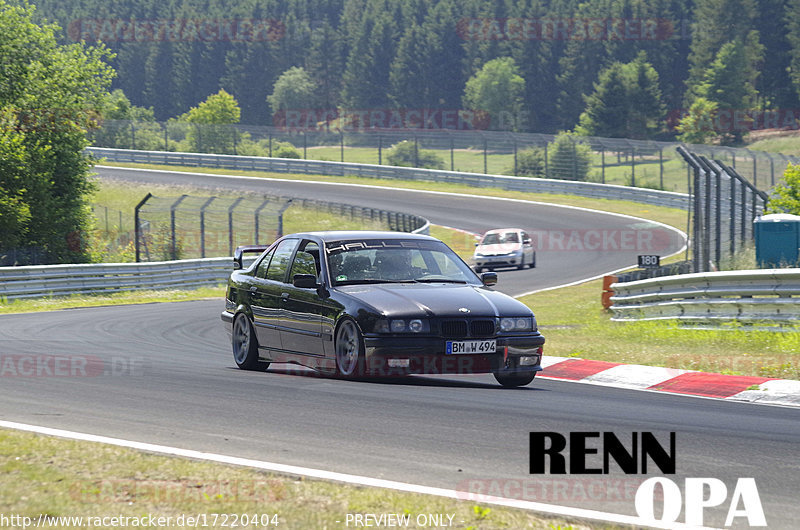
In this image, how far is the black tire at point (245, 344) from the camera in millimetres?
11539

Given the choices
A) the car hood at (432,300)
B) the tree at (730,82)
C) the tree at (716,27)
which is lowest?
the car hood at (432,300)

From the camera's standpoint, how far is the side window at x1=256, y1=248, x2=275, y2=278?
11797 millimetres

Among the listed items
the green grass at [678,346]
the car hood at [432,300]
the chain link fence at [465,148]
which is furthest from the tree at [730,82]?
the car hood at [432,300]

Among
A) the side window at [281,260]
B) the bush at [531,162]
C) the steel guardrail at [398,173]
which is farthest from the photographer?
the bush at [531,162]

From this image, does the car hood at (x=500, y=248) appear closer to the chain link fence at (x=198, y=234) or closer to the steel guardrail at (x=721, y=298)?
the chain link fence at (x=198, y=234)

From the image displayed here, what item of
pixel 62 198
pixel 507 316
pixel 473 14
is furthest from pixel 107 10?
pixel 507 316

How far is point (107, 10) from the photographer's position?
154 metres

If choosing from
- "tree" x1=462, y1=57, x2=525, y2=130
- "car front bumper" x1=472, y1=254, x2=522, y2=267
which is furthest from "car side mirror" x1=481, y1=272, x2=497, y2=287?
"tree" x1=462, y1=57, x2=525, y2=130

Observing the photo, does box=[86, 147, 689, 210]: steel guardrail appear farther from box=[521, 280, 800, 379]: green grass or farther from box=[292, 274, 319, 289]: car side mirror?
box=[292, 274, 319, 289]: car side mirror

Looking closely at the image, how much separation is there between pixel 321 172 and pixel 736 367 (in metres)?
56.8

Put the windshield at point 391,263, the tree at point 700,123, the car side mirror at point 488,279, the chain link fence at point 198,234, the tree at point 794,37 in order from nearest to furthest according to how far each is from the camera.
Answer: the windshield at point 391,263
the car side mirror at point 488,279
the chain link fence at point 198,234
the tree at point 700,123
the tree at point 794,37

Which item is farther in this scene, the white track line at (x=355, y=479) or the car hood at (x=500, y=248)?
the car hood at (x=500, y=248)

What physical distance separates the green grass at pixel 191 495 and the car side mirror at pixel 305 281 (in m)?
4.11

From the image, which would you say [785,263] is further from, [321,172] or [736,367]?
[321,172]
